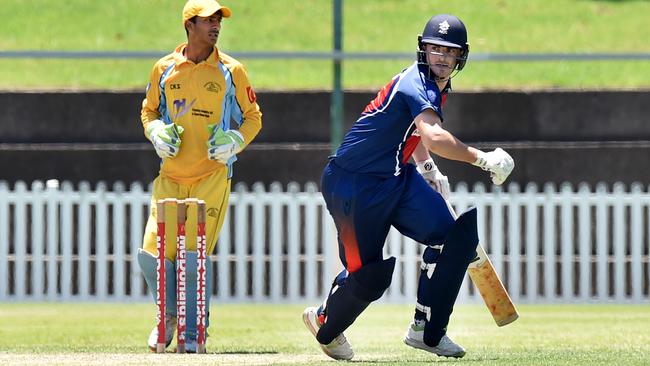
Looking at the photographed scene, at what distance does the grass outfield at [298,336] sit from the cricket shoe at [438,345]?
0.28 ft

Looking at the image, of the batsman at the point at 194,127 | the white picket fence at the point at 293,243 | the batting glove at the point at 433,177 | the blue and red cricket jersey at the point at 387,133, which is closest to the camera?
the blue and red cricket jersey at the point at 387,133

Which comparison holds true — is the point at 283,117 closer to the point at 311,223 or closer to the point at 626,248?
the point at 311,223

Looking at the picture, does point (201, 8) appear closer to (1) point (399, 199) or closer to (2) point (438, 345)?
(1) point (399, 199)

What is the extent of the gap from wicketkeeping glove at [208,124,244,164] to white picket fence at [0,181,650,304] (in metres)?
4.46

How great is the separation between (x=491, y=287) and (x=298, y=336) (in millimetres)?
2450

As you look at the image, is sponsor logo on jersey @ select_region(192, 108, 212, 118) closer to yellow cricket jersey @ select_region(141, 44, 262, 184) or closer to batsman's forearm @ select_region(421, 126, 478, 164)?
yellow cricket jersey @ select_region(141, 44, 262, 184)

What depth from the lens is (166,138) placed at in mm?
7699

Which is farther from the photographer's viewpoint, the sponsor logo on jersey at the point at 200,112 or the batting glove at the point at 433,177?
the sponsor logo on jersey at the point at 200,112

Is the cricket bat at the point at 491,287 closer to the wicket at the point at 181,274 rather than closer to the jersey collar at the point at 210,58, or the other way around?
the wicket at the point at 181,274

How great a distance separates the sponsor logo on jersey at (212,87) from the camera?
782 centimetres

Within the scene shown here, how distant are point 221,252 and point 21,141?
84.1 inches

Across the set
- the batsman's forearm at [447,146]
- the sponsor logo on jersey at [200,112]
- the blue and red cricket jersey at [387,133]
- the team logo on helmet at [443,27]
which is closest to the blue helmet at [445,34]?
the team logo on helmet at [443,27]

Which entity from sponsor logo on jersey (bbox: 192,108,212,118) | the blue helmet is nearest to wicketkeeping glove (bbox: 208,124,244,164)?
sponsor logo on jersey (bbox: 192,108,212,118)

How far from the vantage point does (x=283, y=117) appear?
13.2 m
